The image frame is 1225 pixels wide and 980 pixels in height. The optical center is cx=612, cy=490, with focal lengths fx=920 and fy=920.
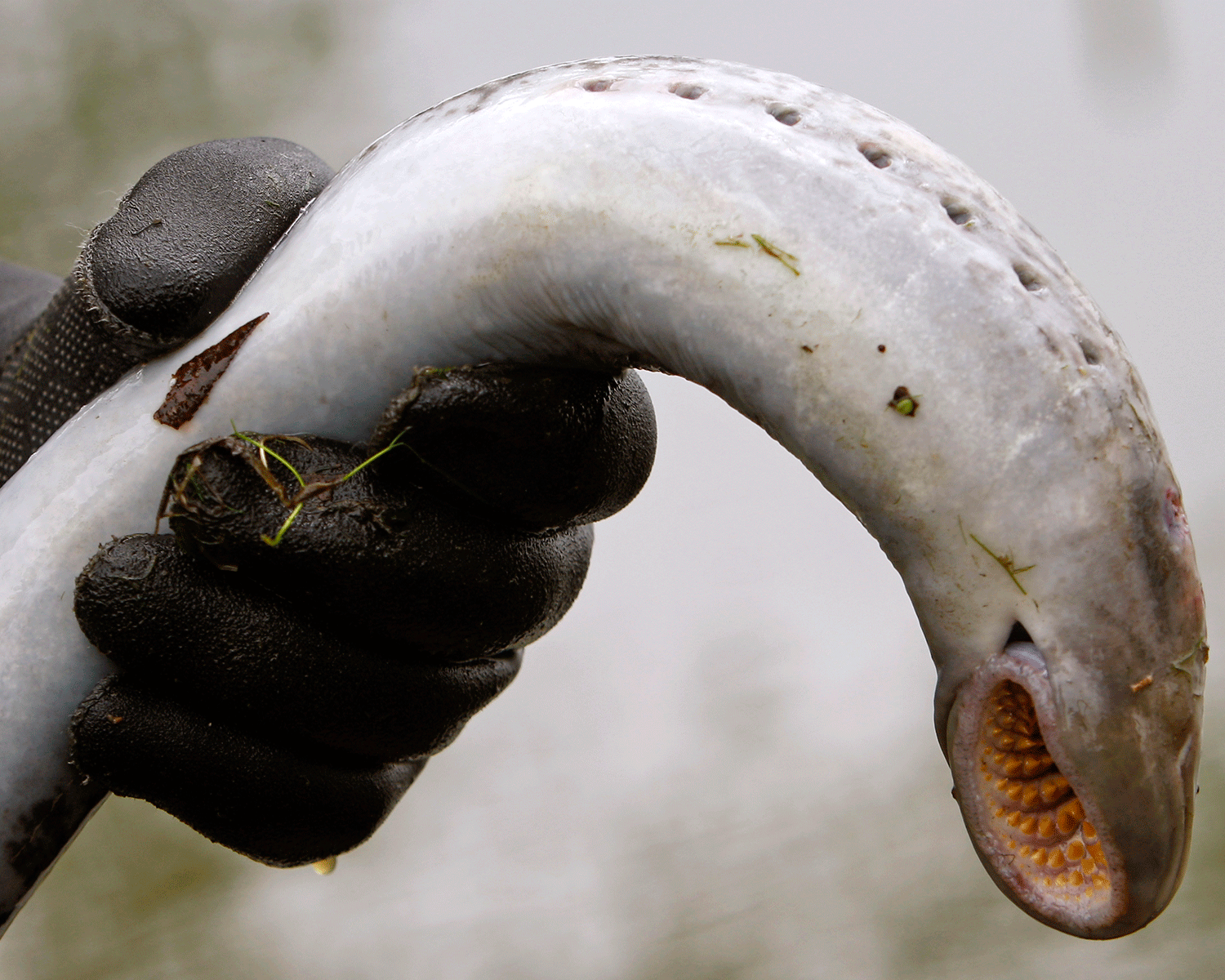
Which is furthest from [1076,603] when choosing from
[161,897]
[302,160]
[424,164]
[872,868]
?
[161,897]

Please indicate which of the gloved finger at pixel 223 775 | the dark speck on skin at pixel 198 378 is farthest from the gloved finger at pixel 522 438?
the gloved finger at pixel 223 775

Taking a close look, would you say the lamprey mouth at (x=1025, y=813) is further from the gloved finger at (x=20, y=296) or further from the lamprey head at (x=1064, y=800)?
the gloved finger at (x=20, y=296)

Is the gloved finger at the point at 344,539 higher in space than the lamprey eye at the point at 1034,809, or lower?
higher

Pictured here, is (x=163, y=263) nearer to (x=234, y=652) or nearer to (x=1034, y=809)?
(x=234, y=652)

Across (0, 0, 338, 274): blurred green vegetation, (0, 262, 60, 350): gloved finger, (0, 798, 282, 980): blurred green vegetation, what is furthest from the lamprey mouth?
(0, 0, 338, 274): blurred green vegetation

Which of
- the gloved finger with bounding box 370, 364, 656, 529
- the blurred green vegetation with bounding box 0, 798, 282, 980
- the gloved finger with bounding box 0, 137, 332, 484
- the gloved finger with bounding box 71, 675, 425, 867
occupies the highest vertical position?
the gloved finger with bounding box 0, 137, 332, 484

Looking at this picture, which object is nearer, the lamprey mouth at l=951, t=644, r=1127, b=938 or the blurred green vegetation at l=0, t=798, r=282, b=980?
the lamprey mouth at l=951, t=644, r=1127, b=938

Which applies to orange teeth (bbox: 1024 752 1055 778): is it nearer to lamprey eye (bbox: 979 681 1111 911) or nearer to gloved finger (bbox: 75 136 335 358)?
lamprey eye (bbox: 979 681 1111 911)

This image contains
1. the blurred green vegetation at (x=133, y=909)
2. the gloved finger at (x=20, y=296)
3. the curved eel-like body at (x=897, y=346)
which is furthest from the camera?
the blurred green vegetation at (x=133, y=909)
